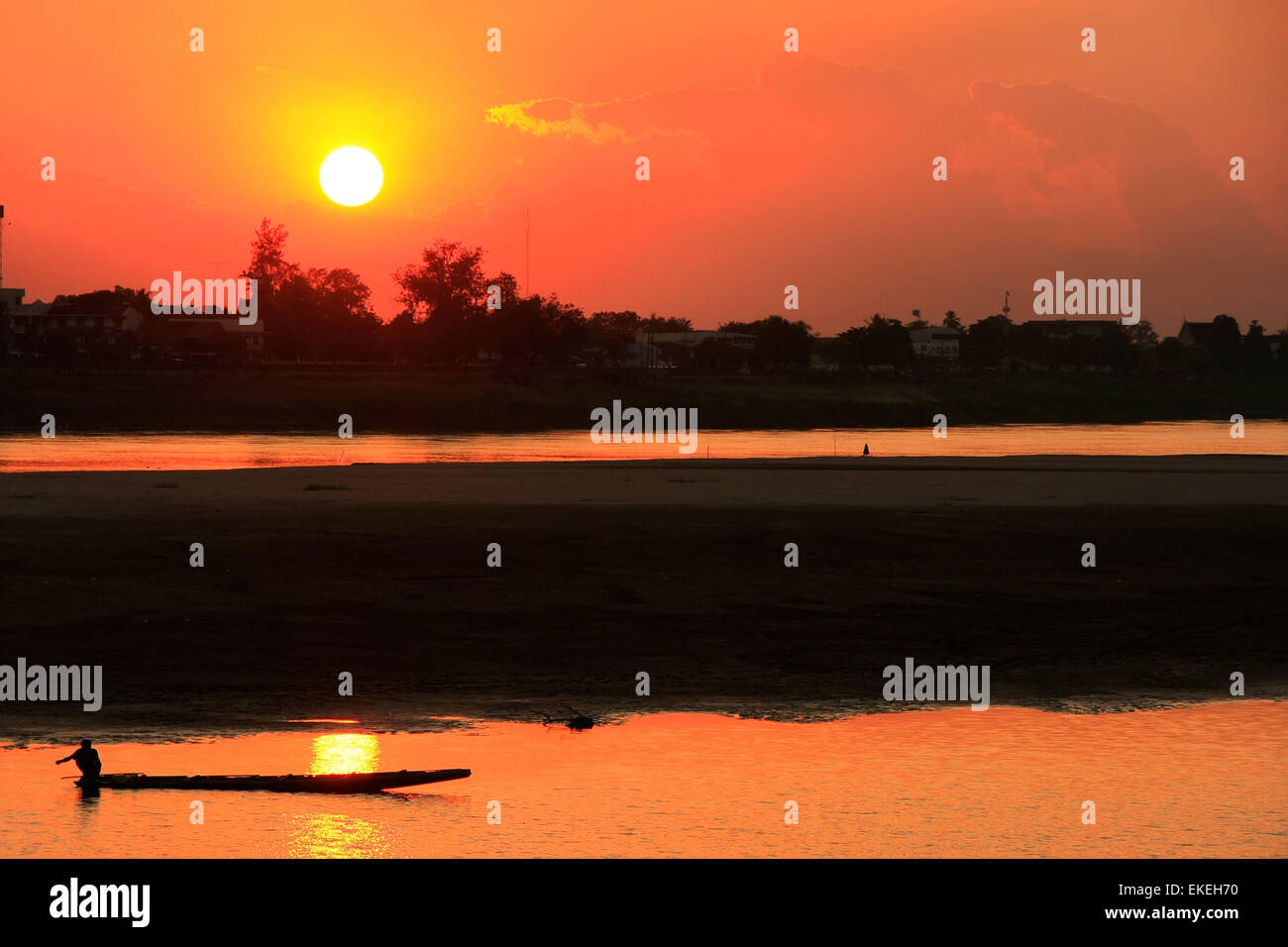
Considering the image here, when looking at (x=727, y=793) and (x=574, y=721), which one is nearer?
(x=727, y=793)

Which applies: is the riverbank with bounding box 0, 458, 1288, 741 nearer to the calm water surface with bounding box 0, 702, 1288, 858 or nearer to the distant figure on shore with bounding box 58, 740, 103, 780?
the calm water surface with bounding box 0, 702, 1288, 858

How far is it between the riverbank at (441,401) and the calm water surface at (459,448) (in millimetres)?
13786

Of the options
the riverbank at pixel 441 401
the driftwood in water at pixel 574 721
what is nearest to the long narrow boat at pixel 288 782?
the driftwood in water at pixel 574 721

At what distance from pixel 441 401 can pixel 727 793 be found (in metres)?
127

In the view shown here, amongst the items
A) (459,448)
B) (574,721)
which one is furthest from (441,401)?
(574,721)

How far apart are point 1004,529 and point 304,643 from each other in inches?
741

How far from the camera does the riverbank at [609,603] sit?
Answer: 68.6 feet

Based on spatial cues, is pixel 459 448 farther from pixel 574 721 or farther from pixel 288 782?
pixel 288 782

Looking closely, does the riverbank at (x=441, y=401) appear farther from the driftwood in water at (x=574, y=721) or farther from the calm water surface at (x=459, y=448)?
the driftwood in water at (x=574, y=721)

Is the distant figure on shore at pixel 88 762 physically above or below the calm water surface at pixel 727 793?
above

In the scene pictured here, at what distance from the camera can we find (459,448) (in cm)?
8994
